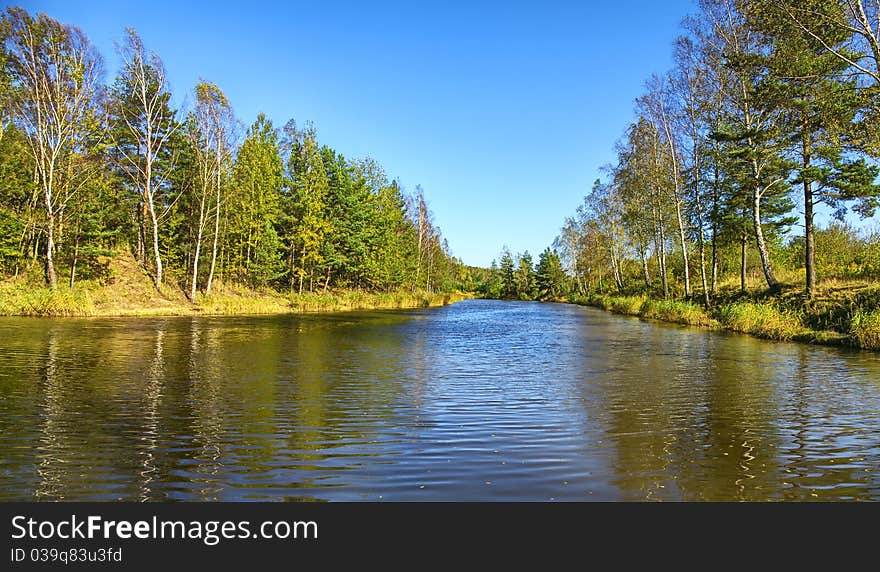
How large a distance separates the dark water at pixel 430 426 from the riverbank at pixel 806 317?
2369mm

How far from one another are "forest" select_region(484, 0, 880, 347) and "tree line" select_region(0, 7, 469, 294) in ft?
89.0

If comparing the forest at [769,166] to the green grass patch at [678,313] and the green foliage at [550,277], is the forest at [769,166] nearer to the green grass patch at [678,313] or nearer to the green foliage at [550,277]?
the green grass patch at [678,313]

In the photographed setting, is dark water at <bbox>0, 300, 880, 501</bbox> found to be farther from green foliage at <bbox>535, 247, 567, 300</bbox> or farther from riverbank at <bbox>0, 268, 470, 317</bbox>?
green foliage at <bbox>535, 247, 567, 300</bbox>

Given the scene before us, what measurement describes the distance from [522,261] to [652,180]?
65939 millimetres

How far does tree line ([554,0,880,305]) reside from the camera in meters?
15.9

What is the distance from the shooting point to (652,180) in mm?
34812

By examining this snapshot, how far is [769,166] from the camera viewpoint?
80.7 feet

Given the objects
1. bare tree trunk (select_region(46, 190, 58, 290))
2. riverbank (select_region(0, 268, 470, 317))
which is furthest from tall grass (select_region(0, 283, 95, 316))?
bare tree trunk (select_region(46, 190, 58, 290))

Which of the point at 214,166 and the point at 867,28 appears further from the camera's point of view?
the point at 214,166

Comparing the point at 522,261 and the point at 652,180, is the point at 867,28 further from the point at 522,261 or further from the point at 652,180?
the point at 522,261

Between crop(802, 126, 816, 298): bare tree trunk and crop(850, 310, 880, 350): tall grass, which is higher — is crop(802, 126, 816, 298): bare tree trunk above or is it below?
above

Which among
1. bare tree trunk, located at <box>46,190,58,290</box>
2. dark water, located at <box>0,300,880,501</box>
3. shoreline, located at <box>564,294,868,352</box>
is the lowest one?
dark water, located at <box>0,300,880,501</box>

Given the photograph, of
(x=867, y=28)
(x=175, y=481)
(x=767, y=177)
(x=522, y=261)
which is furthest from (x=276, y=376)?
(x=522, y=261)
